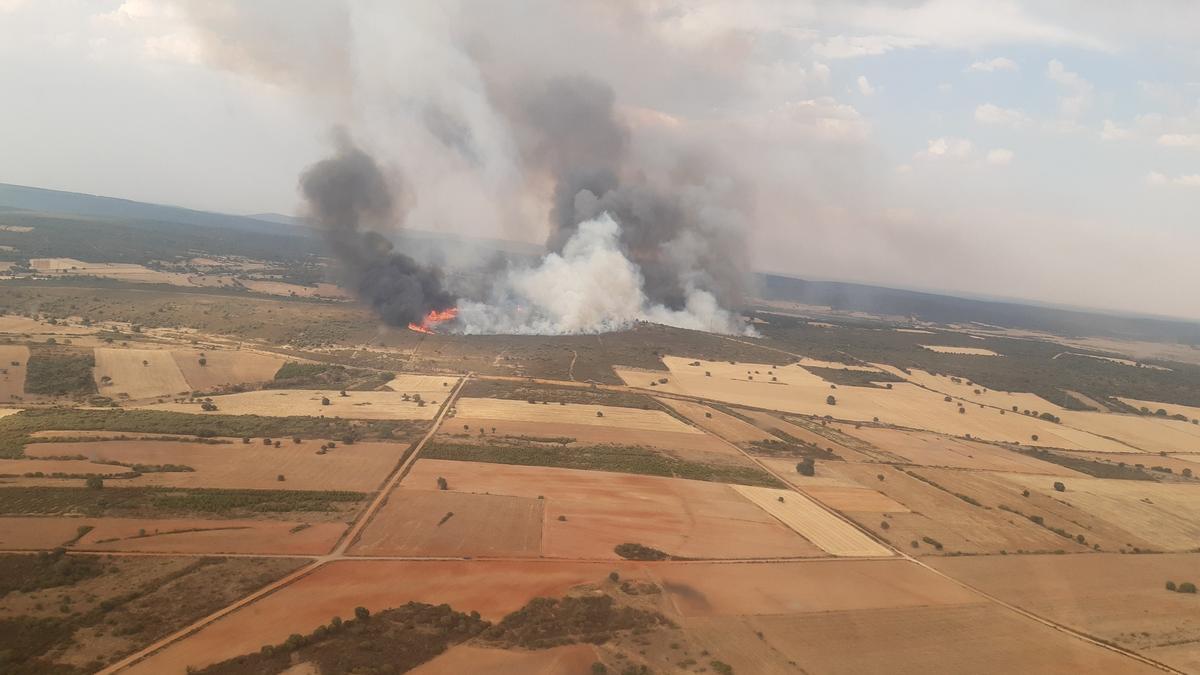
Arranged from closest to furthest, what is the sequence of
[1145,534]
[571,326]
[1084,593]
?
[1084,593] < [1145,534] < [571,326]

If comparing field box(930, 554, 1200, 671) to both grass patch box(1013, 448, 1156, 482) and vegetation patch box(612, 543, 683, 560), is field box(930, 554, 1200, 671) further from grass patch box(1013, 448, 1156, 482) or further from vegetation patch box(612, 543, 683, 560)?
grass patch box(1013, 448, 1156, 482)

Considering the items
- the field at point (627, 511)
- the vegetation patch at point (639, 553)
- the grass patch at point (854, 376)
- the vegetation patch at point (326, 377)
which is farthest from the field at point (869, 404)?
the vegetation patch at point (639, 553)

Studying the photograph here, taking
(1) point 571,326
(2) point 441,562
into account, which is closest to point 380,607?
(2) point 441,562

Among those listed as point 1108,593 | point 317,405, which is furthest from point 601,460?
point 1108,593

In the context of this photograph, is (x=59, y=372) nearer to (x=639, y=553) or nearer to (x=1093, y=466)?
(x=639, y=553)

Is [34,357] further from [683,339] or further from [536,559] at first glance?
[683,339]

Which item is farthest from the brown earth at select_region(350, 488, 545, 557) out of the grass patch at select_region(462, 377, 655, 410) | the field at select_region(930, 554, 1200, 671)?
the grass patch at select_region(462, 377, 655, 410)
